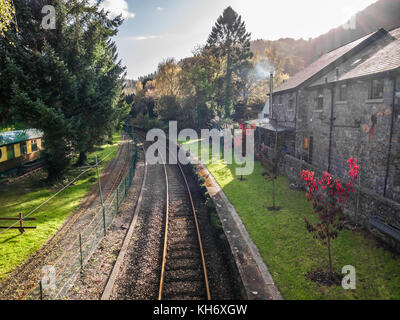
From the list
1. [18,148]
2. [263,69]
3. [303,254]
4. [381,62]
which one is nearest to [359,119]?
[381,62]

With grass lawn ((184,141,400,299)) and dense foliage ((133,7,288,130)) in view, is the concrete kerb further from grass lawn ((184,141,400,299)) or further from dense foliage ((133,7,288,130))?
dense foliage ((133,7,288,130))

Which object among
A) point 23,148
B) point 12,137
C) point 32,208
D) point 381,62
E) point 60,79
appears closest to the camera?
point 381,62

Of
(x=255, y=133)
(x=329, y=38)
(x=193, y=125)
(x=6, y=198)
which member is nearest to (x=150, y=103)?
(x=193, y=125)

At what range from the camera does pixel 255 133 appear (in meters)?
32.9

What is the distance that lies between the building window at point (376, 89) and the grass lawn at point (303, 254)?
695 centimetres

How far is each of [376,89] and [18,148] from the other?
27310 millimetres

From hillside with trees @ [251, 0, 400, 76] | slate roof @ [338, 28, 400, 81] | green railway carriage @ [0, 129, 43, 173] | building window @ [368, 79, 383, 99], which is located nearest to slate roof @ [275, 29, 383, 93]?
slate roof @ [338, 28, 400, 81]

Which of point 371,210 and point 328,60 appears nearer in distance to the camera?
point 371,210

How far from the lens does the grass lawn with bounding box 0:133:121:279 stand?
39.3 feet

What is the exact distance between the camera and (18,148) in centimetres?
2325

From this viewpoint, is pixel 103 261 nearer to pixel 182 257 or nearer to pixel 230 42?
pixel 182 257

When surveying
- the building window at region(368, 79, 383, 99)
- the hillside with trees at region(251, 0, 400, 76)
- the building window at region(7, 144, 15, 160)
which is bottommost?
the building window at region(7, 144, 15, 160)
